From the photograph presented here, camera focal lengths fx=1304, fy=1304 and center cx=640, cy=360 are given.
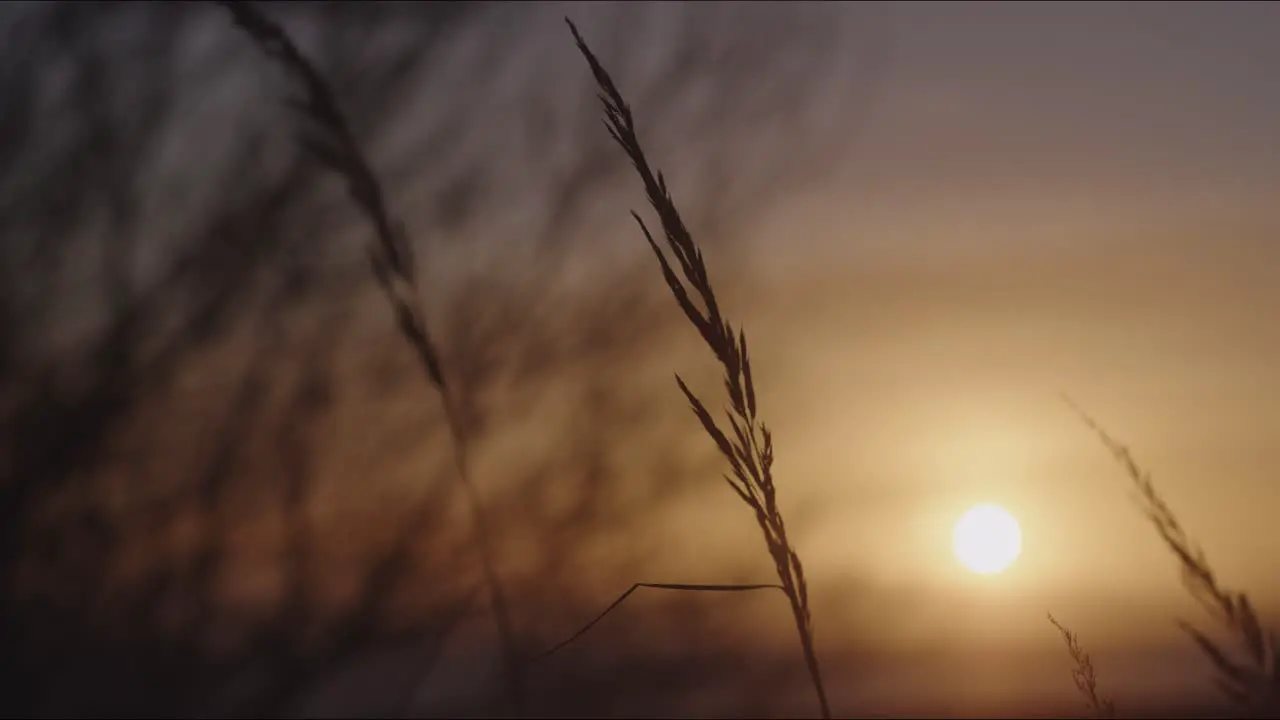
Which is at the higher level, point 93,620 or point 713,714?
point 93,620

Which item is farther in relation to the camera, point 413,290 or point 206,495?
point 206,495

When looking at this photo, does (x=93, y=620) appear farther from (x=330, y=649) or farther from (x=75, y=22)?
(x=75, y=22)

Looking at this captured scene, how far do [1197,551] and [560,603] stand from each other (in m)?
3.37

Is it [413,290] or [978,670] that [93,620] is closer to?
[413,290]

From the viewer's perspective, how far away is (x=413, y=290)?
1.87 metres

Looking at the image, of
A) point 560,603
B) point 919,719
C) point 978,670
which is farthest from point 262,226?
point 978,670

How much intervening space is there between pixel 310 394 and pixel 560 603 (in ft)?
3.59

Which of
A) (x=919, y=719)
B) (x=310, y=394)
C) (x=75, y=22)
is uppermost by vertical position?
(x=75, y=22)

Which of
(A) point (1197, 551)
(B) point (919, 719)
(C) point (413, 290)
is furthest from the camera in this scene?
(C) point (413, 290)

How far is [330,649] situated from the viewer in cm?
385

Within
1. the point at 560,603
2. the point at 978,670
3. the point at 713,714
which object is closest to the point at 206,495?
the point at 560,603

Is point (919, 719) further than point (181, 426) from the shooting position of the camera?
No

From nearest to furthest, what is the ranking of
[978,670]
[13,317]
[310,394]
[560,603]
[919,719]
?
[919,719], [13,317], [310,394], [560,603], [978,670]

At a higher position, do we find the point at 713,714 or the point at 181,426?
the point at 181,426
